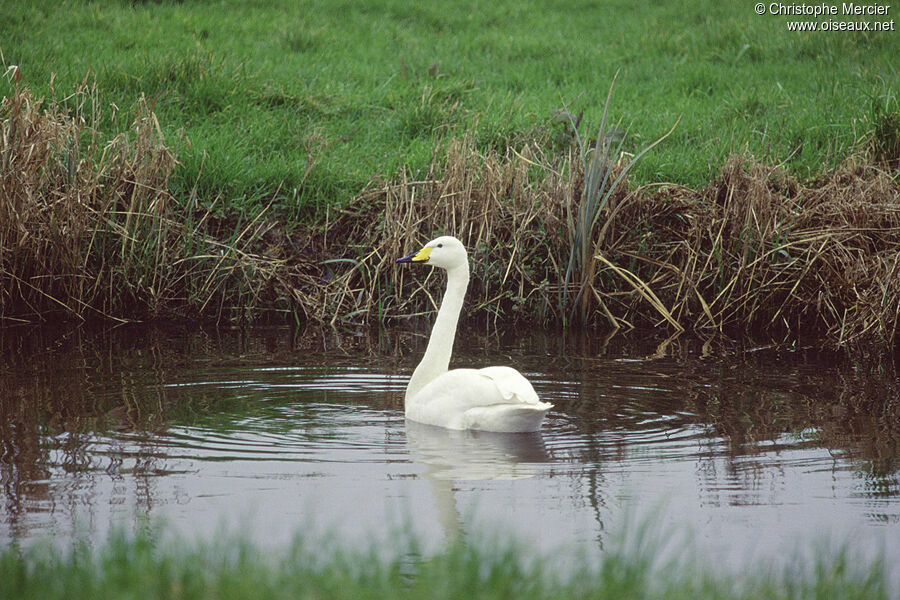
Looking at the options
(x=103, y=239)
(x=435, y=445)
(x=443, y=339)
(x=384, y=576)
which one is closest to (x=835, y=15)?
(x=443, y=339)

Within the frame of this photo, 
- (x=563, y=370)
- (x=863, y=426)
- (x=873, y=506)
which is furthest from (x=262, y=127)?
(x=873, y=506)

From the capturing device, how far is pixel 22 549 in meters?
4.03

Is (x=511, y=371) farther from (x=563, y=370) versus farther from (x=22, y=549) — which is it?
(x=22, y=549)

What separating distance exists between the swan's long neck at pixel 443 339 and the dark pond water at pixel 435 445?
0.24 m

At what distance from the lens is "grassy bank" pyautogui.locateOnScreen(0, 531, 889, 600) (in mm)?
3295

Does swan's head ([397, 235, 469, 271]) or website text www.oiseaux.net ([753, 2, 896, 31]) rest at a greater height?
website text www.oiseaux.net ([753, 2, 896, 31])

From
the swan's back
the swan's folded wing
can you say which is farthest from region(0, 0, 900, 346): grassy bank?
the swan's folded wing

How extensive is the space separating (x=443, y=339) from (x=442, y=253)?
55cm

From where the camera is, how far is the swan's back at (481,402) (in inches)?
233

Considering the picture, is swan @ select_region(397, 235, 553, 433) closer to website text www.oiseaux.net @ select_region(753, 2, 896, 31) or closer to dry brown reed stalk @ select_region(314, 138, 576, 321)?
dry brown reed stalk @ select_region(314, 138, 576, 321)

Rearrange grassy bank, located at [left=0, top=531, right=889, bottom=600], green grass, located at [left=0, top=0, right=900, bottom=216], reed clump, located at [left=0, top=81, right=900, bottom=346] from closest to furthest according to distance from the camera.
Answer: grassy bank, located at [left=0, top=531, right=889, bottom=600], reed clump, located at [left=0, top=81, right=900, bottom=346], green grass, located at [left=0, top=0, right=900, bottom=216]

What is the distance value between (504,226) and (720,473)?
14.1ft

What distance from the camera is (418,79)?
12.5 meters

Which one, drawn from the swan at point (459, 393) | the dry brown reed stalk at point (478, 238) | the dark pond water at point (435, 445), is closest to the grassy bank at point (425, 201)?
the dry brown reed stalk at point (478, 238)
